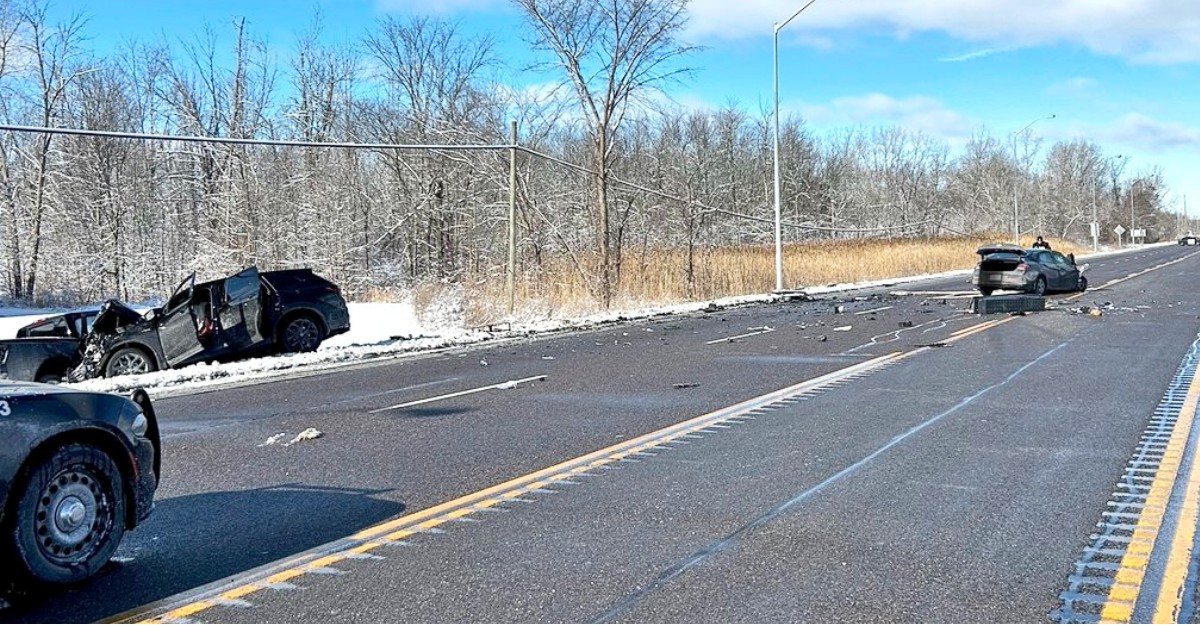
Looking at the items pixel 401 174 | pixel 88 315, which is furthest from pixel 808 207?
pixel 88 315

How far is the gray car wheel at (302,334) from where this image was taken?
→ 16516mm

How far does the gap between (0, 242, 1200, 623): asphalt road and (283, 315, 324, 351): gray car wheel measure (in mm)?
3446

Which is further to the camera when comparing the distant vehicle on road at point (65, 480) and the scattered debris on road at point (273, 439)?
the scattered debris on road at point (273, 439)

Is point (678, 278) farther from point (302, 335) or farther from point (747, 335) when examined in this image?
point (302, 335)

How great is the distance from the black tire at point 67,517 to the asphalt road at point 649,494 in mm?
149

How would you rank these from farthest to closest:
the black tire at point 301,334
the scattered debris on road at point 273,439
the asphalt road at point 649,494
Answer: the black tire at point 301,334 < the scattered debris on road at point 273,439 < the asphalt road at point 649,494

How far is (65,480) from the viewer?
4727 mm

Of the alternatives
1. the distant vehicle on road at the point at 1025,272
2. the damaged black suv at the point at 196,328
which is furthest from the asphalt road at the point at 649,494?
the distant vehicle on road at the point at 1025,272

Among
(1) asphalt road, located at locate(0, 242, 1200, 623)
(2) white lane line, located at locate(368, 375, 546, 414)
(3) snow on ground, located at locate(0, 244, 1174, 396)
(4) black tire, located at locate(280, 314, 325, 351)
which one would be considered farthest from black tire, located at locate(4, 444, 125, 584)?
(4) black tire, located at locate(280, 314, 325, 351)

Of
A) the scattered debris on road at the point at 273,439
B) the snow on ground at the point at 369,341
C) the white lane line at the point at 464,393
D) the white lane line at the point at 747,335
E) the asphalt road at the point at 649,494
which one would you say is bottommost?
the asphalt road at the point at 649,494

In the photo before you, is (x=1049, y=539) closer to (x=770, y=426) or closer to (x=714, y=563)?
(x=714, y=563)

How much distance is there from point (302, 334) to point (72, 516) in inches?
485

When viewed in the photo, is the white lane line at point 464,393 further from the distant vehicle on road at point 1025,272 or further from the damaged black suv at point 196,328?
the distant vehicle on road at point 1025,272

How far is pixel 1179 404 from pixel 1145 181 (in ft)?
480
